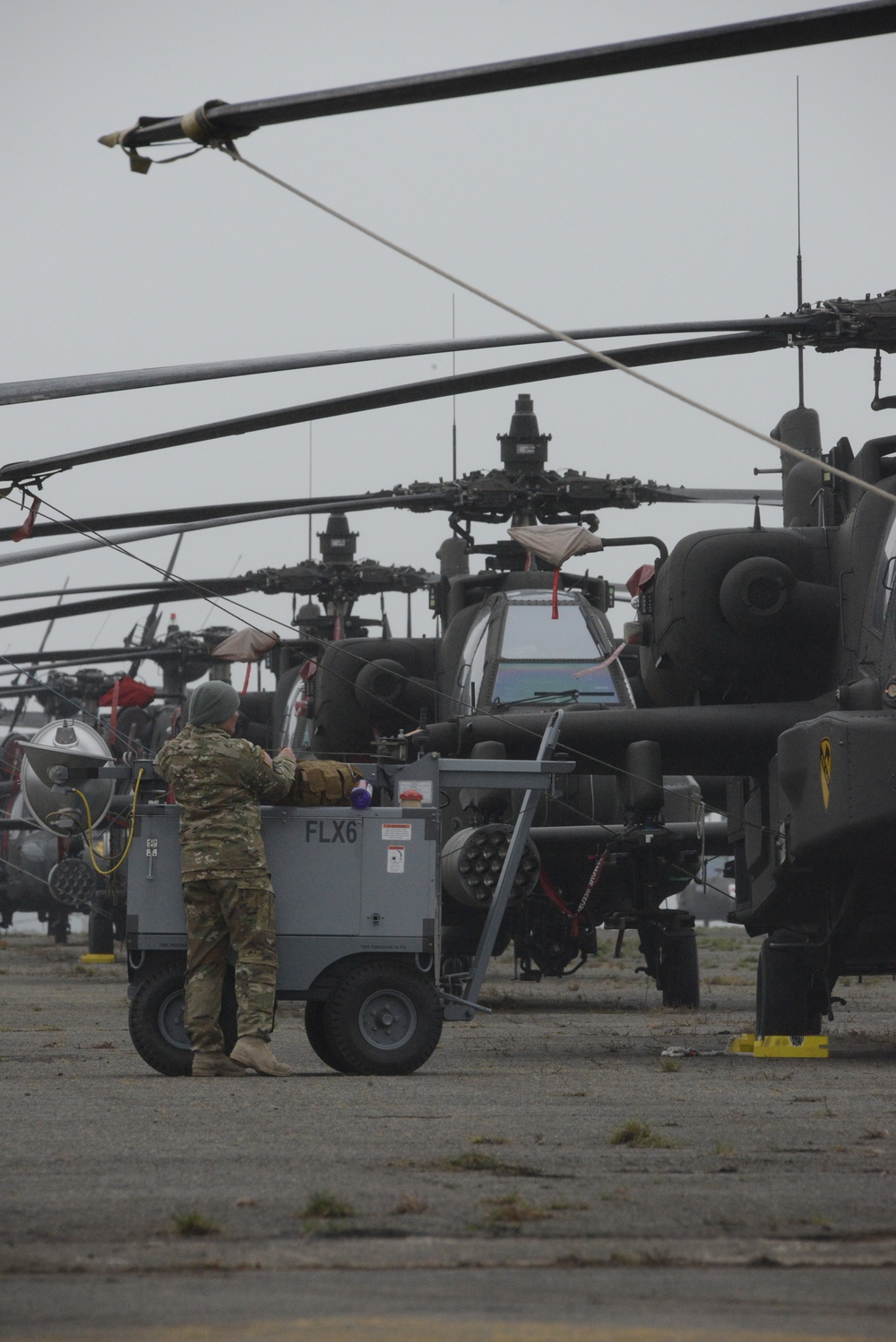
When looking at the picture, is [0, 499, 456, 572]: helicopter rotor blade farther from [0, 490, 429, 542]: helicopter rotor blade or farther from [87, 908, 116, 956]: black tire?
[87, 908, 116, 956]: black tire

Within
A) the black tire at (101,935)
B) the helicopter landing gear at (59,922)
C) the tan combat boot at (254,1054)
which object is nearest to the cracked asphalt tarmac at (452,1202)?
the tan combat boot at (254,1054)

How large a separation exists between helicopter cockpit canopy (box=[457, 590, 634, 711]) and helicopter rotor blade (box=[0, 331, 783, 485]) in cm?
408

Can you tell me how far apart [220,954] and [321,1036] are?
2.21 ft

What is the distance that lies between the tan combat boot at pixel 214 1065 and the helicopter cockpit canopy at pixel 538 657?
5.43 metres

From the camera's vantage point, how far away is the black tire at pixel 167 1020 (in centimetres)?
866

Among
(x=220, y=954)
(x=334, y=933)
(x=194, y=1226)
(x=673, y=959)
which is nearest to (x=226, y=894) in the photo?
(x=220, y=954)

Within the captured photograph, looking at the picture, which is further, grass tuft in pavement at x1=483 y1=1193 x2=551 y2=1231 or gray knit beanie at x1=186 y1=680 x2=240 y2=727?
gray knit beanie at x1=186 y1=680 x2=240 y2=727

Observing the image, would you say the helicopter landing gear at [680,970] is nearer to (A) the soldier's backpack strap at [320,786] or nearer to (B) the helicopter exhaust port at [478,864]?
(B) the helicopter exhaust port at [478,864]

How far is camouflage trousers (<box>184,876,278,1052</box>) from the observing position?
27.5ft

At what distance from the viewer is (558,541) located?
1381cm

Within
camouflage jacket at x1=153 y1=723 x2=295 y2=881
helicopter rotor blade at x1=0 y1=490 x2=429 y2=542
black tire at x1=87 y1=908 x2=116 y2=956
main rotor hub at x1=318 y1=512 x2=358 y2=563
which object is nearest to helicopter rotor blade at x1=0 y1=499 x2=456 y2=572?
helicopter rotor blade at x1=0 y1=490 x2=429 y2=542

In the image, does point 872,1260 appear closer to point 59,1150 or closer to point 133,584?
point 59,1150

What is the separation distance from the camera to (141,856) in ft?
29.0

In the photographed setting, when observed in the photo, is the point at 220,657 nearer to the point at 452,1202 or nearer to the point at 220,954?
the point at 220,954
